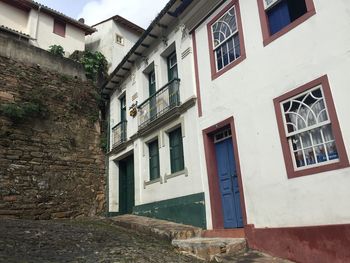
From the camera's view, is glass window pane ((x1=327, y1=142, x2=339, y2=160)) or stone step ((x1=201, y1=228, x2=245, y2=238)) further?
stone step ((x1=201, y1=228, x2=245, y2=238))

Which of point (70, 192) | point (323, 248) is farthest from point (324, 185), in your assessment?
point (70, 192)

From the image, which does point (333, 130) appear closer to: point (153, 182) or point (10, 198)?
point (153, 182)

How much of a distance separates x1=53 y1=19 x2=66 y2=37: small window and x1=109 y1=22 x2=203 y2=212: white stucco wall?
598cm

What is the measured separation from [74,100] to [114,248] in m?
8.18

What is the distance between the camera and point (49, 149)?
11047 millimetres

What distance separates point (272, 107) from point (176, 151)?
151 inches

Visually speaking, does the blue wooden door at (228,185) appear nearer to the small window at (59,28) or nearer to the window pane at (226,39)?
the window pane at (226,39)

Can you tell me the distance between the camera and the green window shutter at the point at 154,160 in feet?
33.7

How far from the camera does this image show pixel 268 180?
600cm

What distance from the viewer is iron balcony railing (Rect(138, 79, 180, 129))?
9.32m

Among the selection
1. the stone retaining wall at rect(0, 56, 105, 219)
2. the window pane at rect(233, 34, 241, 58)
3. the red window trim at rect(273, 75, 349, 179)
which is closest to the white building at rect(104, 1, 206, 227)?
the stone retaining wall at rect(0, 56, 105, 219)

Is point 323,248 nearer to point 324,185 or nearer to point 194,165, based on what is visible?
point 324,185

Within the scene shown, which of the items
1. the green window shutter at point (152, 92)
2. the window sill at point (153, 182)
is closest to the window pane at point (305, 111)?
the window sill at point (153, 182)

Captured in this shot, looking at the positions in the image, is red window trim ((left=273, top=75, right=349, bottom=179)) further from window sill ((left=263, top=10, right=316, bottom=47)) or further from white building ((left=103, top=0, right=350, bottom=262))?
window sill ((left=263, top=10, right=316, bottom=47))
